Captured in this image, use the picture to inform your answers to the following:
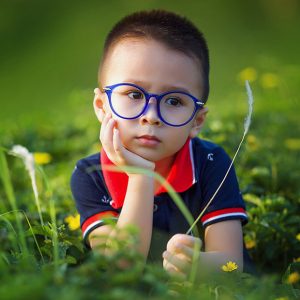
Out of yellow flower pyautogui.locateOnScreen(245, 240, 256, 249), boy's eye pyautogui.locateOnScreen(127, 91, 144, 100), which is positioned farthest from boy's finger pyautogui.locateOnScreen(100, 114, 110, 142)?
yellow flower pyautogui.locateOnScreen(245, 240, 256, 249)

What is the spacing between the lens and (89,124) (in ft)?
17.2

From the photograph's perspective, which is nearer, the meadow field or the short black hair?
the meadow field

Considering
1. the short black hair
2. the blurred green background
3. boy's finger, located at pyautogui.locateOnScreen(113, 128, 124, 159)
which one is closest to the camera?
boy's finger, located at pyautogui.locateOnScreen(113, 128, 124, 159)

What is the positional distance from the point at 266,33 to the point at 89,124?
15.9ft

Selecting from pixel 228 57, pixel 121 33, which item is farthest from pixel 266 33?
pixel 121 33

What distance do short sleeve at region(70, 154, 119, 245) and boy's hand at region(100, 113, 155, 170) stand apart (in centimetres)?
20

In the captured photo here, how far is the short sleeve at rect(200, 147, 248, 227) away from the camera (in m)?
2.56

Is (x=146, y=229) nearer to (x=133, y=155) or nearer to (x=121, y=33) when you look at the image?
(x=133, y=155)

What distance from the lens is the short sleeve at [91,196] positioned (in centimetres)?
260

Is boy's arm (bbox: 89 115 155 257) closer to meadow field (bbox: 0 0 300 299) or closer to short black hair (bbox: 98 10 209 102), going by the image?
meadow field (bbox: 0 0 300 299)

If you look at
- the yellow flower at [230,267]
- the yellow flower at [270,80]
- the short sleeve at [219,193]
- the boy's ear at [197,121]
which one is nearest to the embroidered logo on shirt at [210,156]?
the short sleeve at [219,193]

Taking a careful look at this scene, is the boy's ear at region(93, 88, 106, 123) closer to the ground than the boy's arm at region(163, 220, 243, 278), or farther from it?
farther from it

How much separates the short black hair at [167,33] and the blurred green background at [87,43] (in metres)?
3.31

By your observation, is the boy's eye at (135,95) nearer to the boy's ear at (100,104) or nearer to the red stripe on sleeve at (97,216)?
the boy's ear at (100,104)
